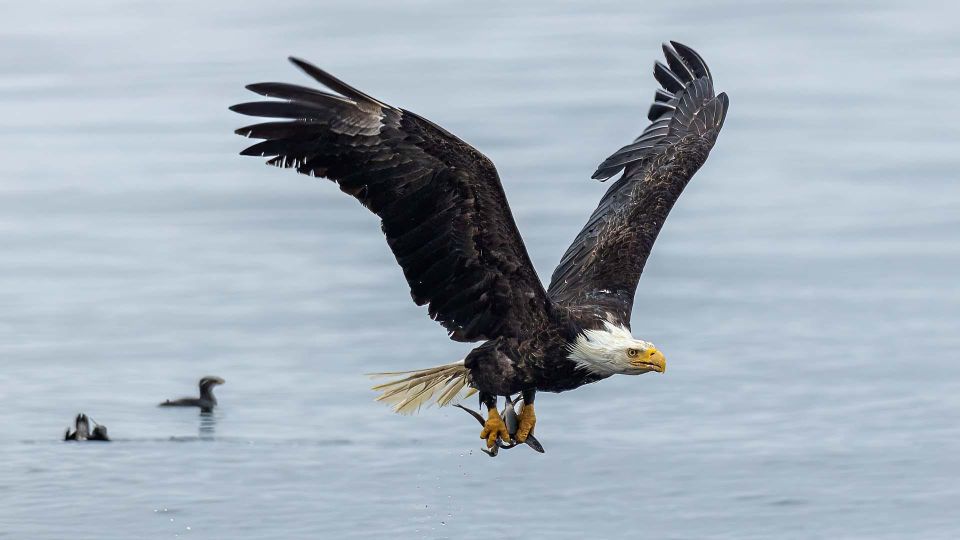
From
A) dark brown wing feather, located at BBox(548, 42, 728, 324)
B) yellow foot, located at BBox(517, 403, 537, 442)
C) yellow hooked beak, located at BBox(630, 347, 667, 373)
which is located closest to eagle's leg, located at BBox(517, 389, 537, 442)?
yellow foot, located at BBox(517, 403, 537, 442)

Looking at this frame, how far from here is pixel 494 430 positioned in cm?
922

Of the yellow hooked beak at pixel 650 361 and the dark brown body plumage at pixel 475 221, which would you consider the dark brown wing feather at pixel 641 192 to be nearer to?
the dark brown body plumage at pixel 475 221

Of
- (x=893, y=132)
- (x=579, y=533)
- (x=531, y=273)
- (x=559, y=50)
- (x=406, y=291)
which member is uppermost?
(x=559, y=50)

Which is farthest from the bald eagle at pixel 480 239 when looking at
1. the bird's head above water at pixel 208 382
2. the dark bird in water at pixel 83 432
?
the bird's head above water at pixel 208 382

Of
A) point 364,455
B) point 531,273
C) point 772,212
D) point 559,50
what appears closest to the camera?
point 531,273

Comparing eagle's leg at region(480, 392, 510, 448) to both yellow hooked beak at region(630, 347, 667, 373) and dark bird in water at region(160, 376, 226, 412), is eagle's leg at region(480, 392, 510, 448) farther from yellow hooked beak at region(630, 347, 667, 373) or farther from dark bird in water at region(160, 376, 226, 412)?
dark bird in water at region(160, 376, 226, 412)

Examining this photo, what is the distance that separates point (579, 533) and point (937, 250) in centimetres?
478

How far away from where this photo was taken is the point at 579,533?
11.6 m

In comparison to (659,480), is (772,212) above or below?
above

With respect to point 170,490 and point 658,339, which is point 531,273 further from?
point 658,339

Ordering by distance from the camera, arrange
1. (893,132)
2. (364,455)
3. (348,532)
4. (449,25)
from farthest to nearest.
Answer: (449,25) < (893,132) < (364,455) < (348,532)

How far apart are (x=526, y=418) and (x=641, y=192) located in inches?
50.5

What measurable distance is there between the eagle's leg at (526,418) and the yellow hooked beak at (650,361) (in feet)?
1.89

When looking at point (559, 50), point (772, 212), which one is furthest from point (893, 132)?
point (559, 50)
